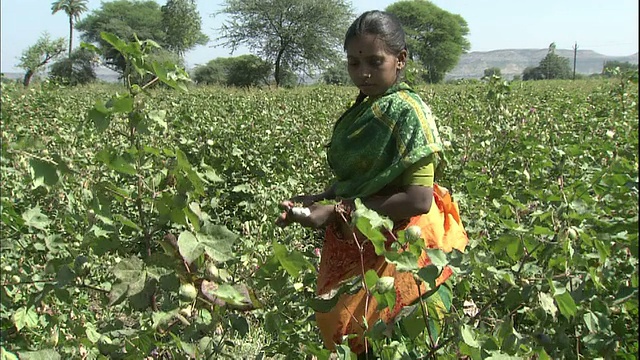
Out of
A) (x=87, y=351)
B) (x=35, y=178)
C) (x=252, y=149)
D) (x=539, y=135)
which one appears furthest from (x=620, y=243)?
(x=539, y=135)

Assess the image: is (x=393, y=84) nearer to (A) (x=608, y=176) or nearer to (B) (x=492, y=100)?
(A) (x=608, y=176)

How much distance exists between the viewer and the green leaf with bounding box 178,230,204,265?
3.32 ft

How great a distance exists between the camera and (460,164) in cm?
356

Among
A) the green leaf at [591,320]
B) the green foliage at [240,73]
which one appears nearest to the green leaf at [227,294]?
the green leaf at [591,320]

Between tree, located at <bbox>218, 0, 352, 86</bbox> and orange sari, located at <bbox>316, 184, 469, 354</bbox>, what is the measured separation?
131ft

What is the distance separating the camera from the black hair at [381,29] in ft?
4.91

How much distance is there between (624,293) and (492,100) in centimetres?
274

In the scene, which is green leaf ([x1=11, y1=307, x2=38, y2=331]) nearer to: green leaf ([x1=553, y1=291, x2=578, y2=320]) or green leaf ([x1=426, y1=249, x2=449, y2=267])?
green leaf ([x1=426, y1=249, x2=449, y2=267])

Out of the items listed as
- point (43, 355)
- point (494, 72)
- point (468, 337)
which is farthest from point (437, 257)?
point (494, 72)

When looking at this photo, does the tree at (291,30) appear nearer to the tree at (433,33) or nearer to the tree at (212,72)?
the tree at (212,72)

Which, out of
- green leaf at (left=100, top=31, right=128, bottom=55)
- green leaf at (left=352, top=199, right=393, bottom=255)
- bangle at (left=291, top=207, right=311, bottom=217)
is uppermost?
green leaf at (left=100, top=31, right=128, bottom=55)

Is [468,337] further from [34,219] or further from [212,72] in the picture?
A: [212,72]

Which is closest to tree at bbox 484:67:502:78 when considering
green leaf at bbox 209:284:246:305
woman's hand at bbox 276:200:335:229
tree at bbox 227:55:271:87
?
woman's hand at bbox 276:200:335:229

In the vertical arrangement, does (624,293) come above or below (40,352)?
above
